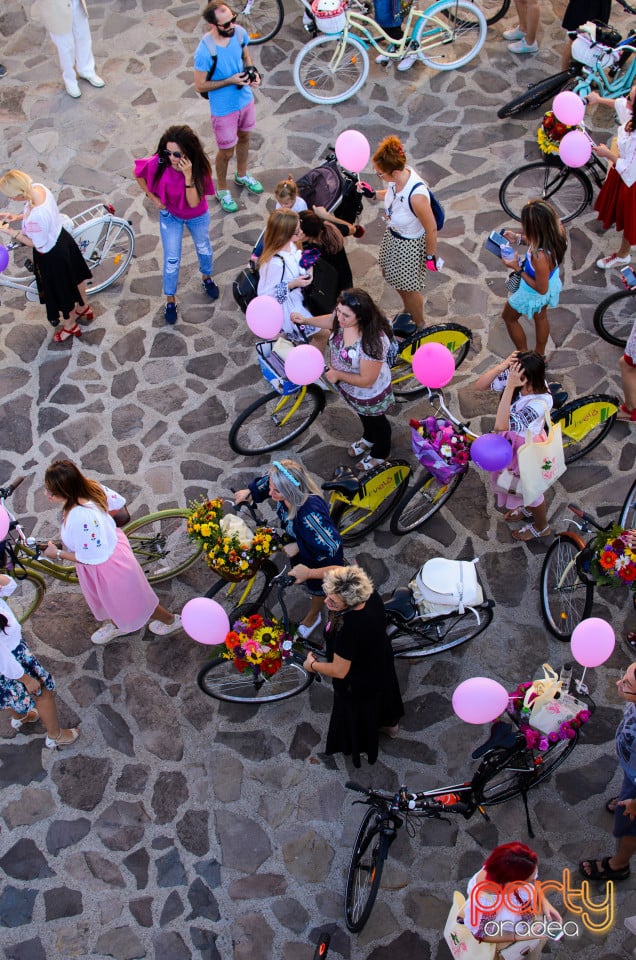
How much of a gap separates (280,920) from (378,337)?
3548 millimetres

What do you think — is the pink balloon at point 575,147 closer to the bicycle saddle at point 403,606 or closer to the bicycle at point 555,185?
the bicycle at point 555,185

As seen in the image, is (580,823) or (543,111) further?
(543,111)

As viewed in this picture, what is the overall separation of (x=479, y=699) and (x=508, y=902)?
0.99 metres

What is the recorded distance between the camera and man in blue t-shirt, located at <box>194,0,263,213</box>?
727cm

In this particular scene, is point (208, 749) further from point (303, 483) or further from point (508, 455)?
point (508, 455)

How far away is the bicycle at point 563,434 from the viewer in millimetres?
6133

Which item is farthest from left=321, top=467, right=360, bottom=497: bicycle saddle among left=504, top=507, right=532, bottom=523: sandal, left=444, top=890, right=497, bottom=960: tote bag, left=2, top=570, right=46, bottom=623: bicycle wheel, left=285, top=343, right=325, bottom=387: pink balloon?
left=444, top=890, right=497, bottom=960: tote bag

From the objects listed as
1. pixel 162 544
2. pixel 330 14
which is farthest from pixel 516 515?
pixel 330 14

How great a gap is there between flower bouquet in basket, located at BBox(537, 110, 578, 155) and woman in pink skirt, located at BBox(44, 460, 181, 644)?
4.83 m

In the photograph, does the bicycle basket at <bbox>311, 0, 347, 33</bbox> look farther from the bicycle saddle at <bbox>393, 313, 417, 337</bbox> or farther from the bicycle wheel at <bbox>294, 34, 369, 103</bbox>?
the bicycle saddle at <bbox>393, 313, 417, 337</bbox>

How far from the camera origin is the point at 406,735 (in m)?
5.75

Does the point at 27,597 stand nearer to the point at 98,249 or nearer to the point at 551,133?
the point at 98,249

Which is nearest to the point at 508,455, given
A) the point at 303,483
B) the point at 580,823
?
the point at 303,483

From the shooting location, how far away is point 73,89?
9.41m
